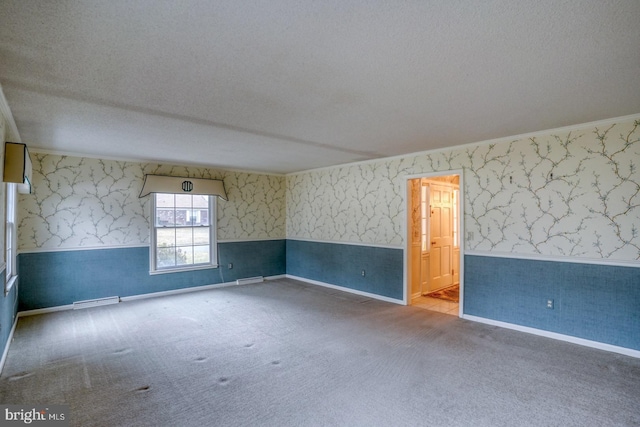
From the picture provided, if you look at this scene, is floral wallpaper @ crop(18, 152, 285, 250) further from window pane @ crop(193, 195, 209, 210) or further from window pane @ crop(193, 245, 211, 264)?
window pane @ crop(193, 245, 211, 264)

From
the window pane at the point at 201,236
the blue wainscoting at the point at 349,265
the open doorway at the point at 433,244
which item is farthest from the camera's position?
the window pane at the point at 201,236

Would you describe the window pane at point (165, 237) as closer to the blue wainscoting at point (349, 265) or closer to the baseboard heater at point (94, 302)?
the baseboard heater at point (94, 302)

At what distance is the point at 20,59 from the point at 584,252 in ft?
17.3

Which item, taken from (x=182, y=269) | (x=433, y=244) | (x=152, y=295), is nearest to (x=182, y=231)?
(x=182, y=269)

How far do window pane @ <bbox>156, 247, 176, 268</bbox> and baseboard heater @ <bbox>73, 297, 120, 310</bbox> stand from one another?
2.83 ft

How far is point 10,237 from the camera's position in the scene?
3.99 m

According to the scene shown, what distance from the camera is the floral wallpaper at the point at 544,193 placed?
11.1ft

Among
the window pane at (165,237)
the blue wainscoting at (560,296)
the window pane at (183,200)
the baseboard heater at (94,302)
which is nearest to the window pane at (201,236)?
the window pane at (165,237)

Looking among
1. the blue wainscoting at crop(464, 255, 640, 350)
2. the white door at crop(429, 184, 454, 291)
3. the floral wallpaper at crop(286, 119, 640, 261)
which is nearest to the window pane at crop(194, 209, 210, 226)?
the floral wallpaper at crop(286, 119, 640, 261)

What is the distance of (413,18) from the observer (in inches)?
66.8

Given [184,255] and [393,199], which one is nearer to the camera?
[393,199]

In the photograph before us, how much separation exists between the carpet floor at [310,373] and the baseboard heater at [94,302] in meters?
0.47

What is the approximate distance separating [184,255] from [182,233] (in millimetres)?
421

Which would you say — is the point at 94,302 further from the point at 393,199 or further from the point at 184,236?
the point at 393,199
